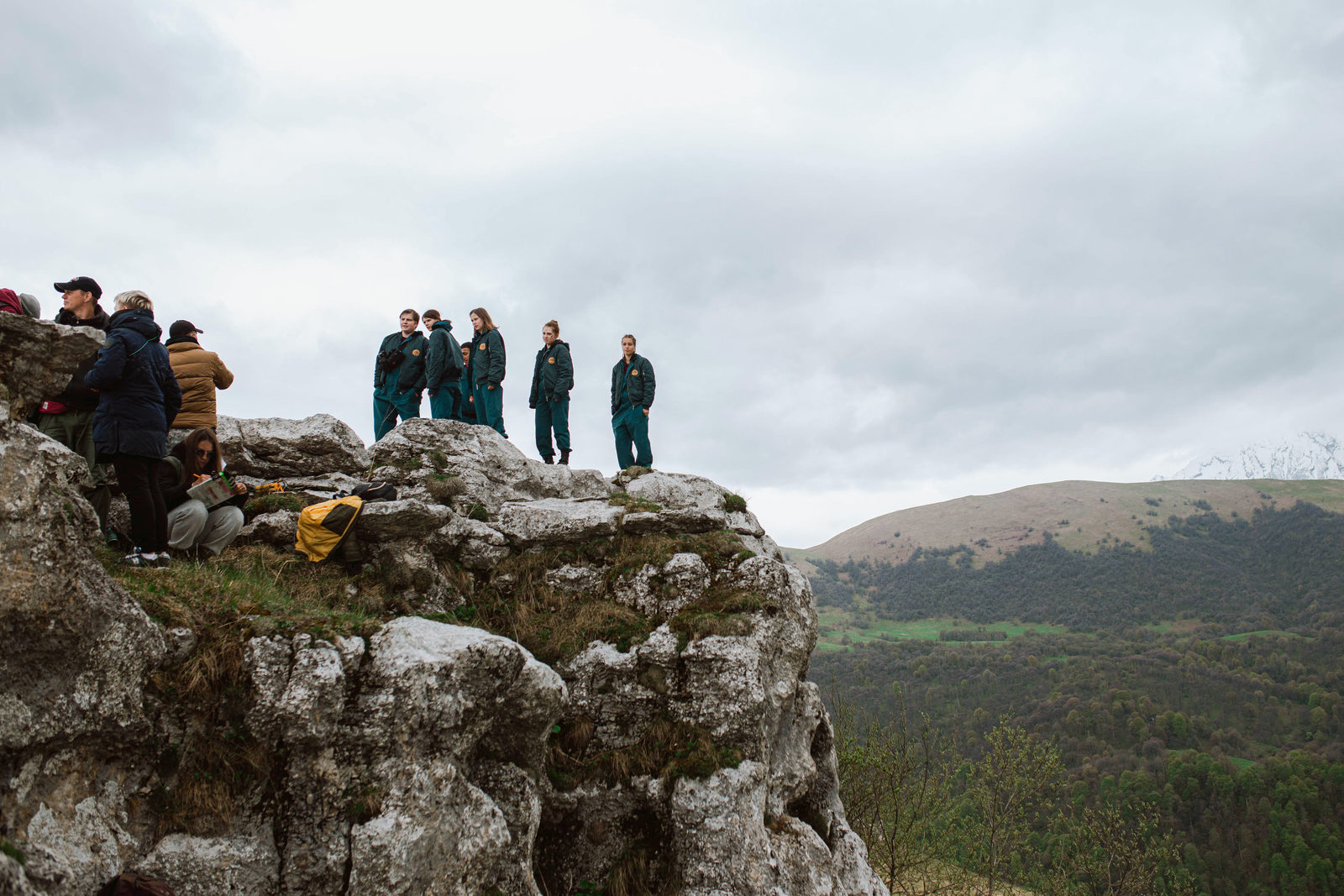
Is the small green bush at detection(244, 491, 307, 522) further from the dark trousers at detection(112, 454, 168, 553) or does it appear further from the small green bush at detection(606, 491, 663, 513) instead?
the small green bush at detection(606, 491, 663, 513)

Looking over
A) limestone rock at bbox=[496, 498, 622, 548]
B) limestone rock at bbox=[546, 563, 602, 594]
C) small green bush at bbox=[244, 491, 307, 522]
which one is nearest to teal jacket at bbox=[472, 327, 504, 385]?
limestone rock at bbox=[496, 498, 622, 548]

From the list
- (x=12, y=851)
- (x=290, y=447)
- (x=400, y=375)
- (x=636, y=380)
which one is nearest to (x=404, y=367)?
(x=400, y=375)

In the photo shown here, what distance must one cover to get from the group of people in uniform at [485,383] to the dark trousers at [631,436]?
25 mm

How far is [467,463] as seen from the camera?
51.5 ft

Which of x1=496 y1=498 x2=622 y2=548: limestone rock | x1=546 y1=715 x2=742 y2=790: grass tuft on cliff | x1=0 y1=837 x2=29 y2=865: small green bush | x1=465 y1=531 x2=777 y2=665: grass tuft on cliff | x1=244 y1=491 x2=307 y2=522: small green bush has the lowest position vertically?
x1=546 y1=715 x2=742 y2=790: grass tuft on cliff

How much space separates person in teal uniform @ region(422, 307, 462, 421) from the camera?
17797 mm

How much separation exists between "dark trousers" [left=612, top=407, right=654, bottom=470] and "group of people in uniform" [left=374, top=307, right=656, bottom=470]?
0.02m

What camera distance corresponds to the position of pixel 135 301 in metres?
9.07

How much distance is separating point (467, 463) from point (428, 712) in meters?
8.84

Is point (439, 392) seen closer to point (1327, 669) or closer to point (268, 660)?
point (268, 660)

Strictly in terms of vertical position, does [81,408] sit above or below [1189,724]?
above

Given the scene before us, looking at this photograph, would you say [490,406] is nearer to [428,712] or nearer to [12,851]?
[428,712]

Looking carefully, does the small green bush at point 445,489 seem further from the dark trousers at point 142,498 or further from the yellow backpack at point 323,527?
the dark trousers at point 142,498

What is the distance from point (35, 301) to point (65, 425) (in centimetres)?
175
